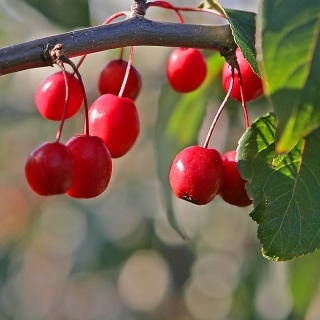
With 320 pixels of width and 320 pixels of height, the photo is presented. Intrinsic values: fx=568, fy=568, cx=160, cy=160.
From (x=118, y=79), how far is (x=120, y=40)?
14.7 inches

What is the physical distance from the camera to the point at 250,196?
1.10 meters

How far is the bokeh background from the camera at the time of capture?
10.6 feet

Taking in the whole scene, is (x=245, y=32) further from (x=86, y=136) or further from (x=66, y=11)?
(x=66, y=11)

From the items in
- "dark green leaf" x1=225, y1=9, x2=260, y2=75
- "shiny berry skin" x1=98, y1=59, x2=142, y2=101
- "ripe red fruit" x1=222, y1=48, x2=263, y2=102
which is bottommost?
"shiny berry skin" x1=98, y1=59, x2=142, y2=101

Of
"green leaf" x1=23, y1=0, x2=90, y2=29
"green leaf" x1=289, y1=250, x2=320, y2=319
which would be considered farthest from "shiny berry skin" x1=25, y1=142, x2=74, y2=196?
"green leaf" x1=289, y1=250, x2=320, y2=319

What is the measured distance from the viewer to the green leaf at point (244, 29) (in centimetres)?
103

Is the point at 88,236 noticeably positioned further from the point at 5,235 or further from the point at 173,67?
the point at 173,67

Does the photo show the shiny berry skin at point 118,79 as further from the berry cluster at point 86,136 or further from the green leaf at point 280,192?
the green leaf at point 280,192

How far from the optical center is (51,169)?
3.49ft

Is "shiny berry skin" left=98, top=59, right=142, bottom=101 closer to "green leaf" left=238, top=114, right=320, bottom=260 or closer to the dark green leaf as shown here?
the dark green leaf

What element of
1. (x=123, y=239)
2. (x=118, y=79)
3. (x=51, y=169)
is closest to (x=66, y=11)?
(x=118, y=79)

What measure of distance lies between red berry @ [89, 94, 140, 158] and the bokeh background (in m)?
1.18

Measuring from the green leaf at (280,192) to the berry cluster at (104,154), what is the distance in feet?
0.22

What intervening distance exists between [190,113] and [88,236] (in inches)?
107
